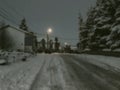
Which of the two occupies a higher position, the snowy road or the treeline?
the treeline

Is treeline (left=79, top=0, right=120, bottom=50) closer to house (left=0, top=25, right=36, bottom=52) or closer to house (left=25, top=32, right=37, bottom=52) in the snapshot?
house (left=25, top=32, right=37, bottom=52)

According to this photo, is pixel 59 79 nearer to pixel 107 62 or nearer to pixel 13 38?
pixel 107 62

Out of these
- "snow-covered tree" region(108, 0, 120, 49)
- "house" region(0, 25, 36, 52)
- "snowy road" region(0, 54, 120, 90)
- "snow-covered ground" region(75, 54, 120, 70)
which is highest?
"house" region(0, 25, 36, 52)

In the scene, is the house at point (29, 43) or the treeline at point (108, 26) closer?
the treeline at point (108, 26)

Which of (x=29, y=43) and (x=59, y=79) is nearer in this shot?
(x=59, y=79)

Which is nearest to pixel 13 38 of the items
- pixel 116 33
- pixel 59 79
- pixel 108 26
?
pixel 108 26

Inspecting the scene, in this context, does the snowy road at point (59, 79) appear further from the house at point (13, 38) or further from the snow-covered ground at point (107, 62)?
the house at point (13, 38)

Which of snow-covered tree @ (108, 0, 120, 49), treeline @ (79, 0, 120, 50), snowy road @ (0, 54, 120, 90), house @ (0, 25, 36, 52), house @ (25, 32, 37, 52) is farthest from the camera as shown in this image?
house @ (0, 25, 36, 52)

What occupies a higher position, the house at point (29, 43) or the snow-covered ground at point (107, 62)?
the house at point (29, 43)

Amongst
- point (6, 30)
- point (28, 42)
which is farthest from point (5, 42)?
point (28, 42)

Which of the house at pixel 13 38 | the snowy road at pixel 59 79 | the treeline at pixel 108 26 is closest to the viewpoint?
the snowy road at pixel 59 79

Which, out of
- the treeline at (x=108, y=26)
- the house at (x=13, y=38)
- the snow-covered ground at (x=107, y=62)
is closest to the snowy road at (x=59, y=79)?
the snow-covered ground at (x=107, y=62)

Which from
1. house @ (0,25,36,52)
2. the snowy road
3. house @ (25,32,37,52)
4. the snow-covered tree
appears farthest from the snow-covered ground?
house @ (0,25,36,52)

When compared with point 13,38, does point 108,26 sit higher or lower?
lower
